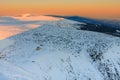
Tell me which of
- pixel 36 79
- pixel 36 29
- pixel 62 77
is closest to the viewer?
pixel 36 79

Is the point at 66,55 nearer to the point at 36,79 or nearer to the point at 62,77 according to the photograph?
the point at 62,77

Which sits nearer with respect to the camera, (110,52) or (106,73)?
(106,73)

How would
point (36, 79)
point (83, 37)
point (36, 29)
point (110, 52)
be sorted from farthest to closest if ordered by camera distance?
point (36, 29), point (83, 37), point (110, 52), point (36, 79)

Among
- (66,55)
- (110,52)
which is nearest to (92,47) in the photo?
(110,52)

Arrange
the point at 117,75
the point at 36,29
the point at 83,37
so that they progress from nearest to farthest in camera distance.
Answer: the point at 117,75 → the point at 83,37 → the point at 36,29

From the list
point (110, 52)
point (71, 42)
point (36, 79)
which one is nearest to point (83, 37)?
→ point (71, 42)

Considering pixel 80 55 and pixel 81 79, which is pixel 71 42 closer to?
pixel 80 55
